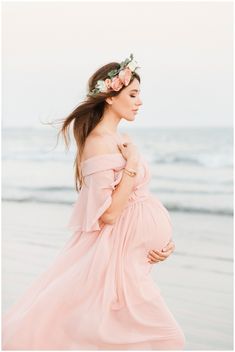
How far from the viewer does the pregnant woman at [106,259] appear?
3.87 meters

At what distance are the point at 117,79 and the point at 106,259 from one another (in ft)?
2.89

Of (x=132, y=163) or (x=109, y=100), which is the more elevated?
(x=109, y=100)

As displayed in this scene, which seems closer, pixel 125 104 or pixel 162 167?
pixel 125 104

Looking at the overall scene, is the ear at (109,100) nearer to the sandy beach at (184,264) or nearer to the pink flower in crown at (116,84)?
the pink flower in crown at (116,84)

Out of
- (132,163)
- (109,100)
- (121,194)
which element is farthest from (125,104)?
(121,194)

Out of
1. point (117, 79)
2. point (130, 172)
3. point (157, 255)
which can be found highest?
point (117, 79)

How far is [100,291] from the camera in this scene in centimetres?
389

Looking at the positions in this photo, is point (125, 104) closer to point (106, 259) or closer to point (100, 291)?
point (106, 259)

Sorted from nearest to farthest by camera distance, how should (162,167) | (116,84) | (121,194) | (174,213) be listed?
(121,194)
(116,84)
(174,213)
(162,167)

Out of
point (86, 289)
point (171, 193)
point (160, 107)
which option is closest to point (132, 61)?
point (86, 289)

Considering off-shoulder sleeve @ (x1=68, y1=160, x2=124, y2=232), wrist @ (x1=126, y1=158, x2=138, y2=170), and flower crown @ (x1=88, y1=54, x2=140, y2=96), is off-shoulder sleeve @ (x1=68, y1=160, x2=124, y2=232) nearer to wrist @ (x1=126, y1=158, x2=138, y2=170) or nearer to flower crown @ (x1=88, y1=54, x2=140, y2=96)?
wrist @ (x1=126, y1=158, x2=138, y2=170)

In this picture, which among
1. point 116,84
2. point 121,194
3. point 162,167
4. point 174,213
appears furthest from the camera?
point 162,167

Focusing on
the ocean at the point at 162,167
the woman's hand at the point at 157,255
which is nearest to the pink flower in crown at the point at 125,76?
the woman's hand at the point at 157,255

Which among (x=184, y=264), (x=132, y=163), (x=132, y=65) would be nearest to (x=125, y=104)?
(x=132, y=65)
